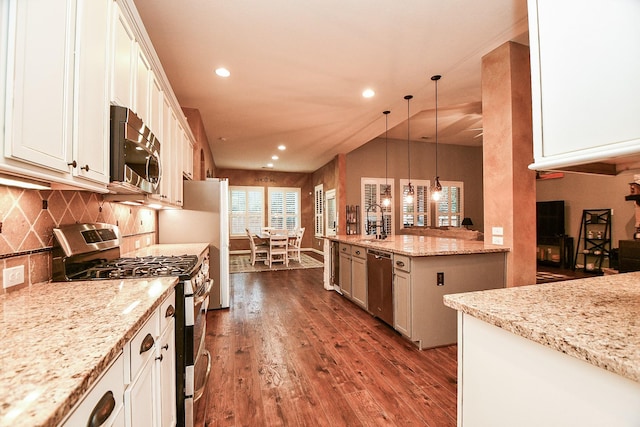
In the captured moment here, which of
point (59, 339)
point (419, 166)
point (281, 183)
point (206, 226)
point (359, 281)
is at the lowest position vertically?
point (359, 281)

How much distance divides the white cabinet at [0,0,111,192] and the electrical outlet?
1.53 ft

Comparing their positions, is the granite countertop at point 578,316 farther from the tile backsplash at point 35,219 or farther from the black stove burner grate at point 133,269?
the tile backsplash at point 35,219

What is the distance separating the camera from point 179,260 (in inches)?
84.7

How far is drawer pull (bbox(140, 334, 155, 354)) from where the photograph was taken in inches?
40.7

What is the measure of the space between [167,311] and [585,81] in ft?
5.99

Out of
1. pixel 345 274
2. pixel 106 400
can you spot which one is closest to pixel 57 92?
pixel 106 400

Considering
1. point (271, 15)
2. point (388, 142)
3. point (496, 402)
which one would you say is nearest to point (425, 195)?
point (388, 142)

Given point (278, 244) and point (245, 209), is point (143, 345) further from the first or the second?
point (245, 209)

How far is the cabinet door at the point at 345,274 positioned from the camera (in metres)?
4.03

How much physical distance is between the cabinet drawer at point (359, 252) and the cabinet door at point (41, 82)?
300cm

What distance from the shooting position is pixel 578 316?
0.90 meters

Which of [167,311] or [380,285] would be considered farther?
[380,285]

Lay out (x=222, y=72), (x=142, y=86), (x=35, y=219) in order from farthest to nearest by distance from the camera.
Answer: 1. (x=222, y=72)
2. (x=142, y=86)
3. (x=35, y=219)

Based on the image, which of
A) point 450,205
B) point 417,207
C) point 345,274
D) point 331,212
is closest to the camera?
point 345,274
